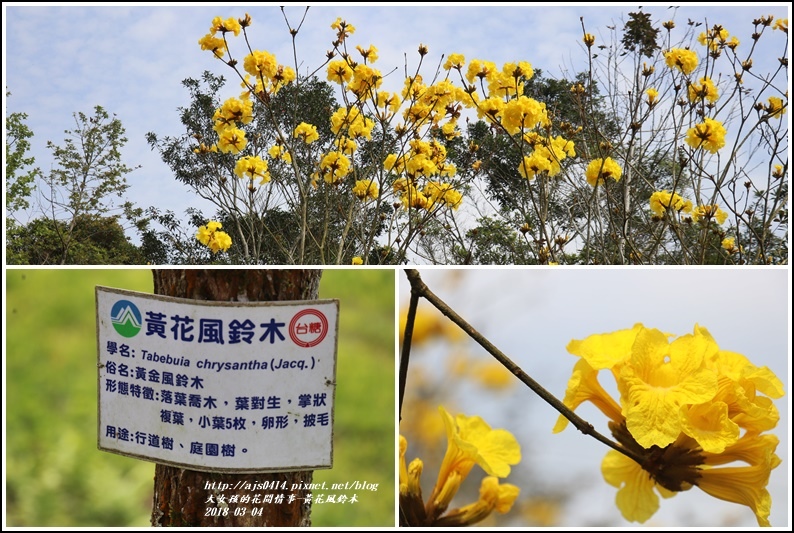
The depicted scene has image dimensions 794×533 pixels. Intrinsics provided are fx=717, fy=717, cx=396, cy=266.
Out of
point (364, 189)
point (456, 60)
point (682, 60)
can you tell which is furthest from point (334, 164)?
point (682, 60)

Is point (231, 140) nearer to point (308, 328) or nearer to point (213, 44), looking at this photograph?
point (213, 44)

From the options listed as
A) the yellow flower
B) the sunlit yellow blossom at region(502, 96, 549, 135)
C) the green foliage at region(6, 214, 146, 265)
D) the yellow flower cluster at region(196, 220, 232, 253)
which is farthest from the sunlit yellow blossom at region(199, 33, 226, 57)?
the green foliage at region(6, 214, 146, 265)

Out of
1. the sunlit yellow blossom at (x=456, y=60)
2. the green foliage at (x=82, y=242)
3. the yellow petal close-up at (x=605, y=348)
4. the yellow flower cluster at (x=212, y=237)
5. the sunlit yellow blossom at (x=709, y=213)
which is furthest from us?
the green foliage at (x=82, y=242)

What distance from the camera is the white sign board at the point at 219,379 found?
5.85 ft

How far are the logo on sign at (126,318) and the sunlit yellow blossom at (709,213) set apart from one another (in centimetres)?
239

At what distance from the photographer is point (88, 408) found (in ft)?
6.42

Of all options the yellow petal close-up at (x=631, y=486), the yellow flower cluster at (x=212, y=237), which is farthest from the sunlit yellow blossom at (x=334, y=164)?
the yellow petal close-up at (x=631, y=486)

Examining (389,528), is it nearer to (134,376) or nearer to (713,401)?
(134,376)

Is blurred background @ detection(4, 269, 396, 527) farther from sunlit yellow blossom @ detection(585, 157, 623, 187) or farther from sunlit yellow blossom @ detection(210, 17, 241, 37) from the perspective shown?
sunlit yellow blossom @ detection(210, 17, 241, 37)

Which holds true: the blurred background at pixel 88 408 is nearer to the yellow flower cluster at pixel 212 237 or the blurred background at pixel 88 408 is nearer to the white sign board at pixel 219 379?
the white sign board at pixel 219 379

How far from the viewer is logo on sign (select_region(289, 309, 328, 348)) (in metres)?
1.80

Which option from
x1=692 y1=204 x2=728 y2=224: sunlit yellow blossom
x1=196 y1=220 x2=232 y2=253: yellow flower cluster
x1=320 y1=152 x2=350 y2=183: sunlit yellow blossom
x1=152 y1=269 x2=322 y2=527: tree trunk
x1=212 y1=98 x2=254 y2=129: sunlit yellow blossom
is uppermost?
x1=212 y1=98 x2=254 y2=129: sunlit yellow blossom

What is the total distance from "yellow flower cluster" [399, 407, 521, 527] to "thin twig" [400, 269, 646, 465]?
15 centimetres

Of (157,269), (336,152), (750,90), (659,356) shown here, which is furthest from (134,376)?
(750,90)
